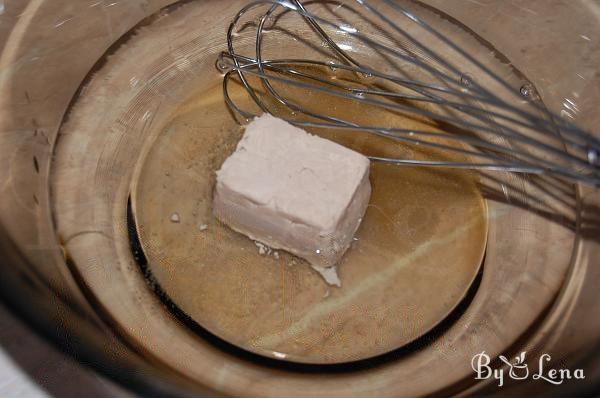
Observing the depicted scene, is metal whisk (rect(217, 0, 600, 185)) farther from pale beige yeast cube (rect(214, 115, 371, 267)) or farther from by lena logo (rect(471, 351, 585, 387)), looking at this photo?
by lena logo (rect(471, 351, 585, 387))

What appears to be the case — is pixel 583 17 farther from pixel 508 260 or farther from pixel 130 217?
pixel 130 217

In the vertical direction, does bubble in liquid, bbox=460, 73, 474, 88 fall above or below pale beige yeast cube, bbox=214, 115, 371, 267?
above

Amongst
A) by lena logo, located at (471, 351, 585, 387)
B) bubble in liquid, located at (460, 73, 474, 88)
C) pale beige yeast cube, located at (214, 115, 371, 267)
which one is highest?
bubble in liquid, located at (460, 73, 474, 88)

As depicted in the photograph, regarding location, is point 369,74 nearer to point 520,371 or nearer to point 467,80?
point 467,80

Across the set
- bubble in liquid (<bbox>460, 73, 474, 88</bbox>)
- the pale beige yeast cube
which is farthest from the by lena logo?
bubble in liquid (<bbox>460, 73, 474, 88</bbox>)

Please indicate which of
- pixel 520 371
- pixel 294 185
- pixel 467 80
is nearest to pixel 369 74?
pixel 467 80

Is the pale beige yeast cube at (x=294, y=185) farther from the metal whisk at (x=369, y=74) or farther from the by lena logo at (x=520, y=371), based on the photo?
the by lena logo at (x=520, y=371)

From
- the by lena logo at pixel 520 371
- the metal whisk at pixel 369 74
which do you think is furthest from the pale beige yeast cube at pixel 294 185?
the by lena logo at pixel 520 371

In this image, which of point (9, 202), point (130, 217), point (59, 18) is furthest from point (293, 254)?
point (59, 18)
